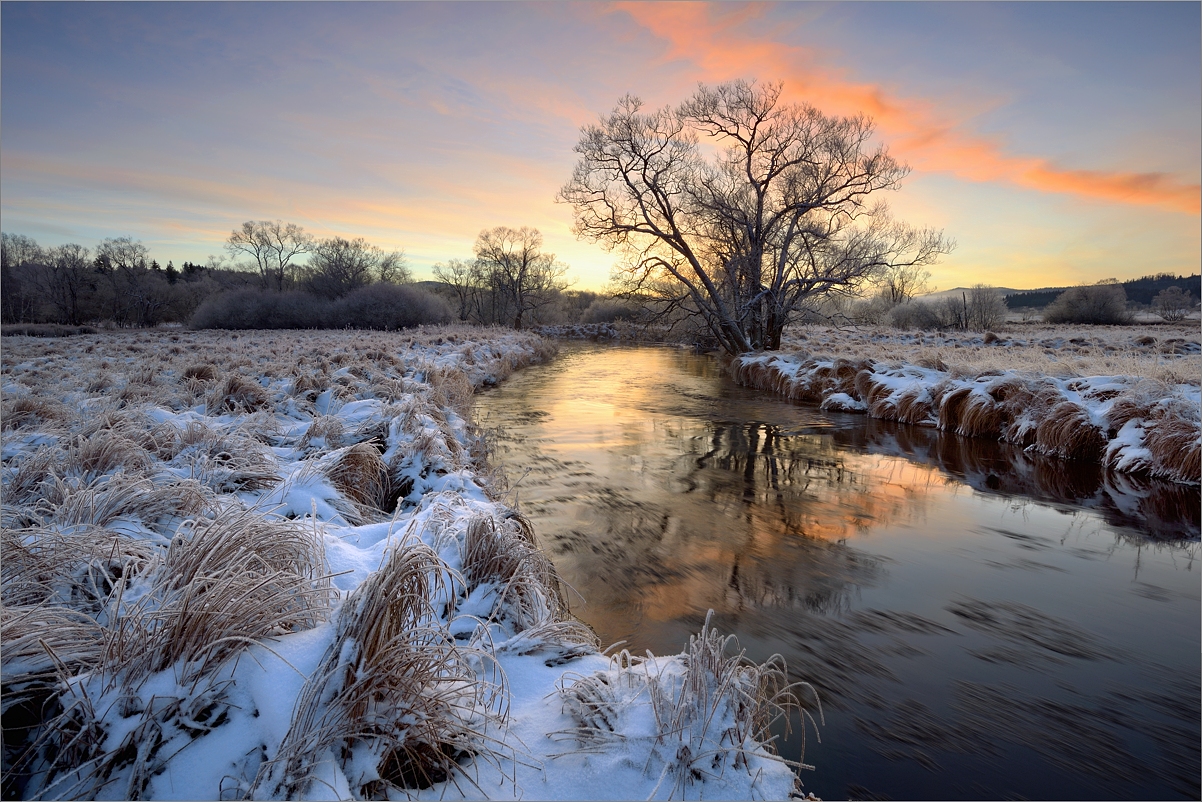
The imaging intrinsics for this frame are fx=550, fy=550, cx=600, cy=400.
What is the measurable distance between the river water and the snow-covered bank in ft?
1.22

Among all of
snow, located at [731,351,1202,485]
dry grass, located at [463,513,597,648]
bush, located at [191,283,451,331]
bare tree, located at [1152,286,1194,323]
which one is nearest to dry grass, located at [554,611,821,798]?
dry grass, located at [463,513,597,648]

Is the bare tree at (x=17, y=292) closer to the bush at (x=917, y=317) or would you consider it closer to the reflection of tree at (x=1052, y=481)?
the reflection of tree at (x=1052, y=481)

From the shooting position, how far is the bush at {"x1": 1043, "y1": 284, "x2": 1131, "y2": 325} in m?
39.2

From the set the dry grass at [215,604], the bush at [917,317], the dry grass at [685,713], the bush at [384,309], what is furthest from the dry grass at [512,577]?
the bush at [917,317]

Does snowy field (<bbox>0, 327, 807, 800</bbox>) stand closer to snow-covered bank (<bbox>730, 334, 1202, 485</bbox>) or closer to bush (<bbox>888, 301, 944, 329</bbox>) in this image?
snow-covered bank (<bbox>730, 334, 1202, 485</bbox>)

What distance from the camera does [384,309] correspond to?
37.3 metres

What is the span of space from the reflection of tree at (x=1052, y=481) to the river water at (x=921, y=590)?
4cm

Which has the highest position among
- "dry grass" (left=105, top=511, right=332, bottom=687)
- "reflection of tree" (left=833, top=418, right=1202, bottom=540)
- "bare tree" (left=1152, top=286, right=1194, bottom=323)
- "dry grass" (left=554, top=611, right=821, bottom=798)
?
"bare tree" (left=1152, top=286, right=1194, bottom=323)

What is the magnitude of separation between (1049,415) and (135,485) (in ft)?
34.4

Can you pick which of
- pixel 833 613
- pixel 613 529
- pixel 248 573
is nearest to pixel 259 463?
pixel 248 573

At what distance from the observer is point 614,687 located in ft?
7.20

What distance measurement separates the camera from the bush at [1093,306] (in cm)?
3919

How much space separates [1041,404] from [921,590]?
244 inches

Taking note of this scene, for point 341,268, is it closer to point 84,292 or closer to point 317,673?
point 84,292
